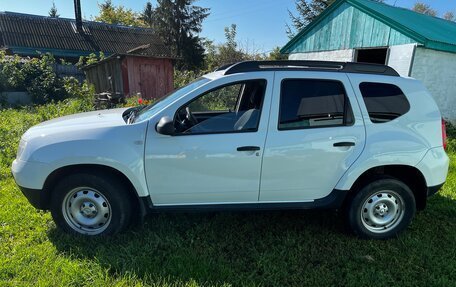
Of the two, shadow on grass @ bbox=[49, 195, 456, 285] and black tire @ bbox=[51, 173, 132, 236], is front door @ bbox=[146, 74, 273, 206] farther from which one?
shadow on grass @ bbox=[49, 195, 456, 285]

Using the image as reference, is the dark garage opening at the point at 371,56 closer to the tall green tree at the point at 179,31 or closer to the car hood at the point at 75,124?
the car hood at the point at 75,124

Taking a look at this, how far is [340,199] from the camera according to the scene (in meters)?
3.36

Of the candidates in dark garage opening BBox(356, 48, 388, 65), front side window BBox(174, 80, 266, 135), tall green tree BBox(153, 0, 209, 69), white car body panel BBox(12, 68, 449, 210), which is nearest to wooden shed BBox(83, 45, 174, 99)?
dark garage opening BBox(356, 48, 388, 65)

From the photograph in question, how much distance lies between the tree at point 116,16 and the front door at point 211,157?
42933 mm

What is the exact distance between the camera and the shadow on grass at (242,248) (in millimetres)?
2910

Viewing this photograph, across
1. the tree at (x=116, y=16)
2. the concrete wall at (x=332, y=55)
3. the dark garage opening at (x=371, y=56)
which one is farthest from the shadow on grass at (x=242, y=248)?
the tree at (x=116, y=16)

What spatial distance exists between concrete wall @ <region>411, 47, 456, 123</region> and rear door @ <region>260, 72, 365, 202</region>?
24.1 ft

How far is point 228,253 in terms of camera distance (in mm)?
3223

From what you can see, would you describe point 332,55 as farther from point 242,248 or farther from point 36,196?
point 36,196

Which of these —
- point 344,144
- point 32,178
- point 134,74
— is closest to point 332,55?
point 134,74

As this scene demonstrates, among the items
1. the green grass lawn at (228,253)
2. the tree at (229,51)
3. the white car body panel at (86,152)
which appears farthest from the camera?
the tree at (229,51)

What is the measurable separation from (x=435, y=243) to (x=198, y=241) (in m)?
2.61

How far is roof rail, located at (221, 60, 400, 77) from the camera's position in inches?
130

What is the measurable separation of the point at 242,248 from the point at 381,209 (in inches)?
63.3
